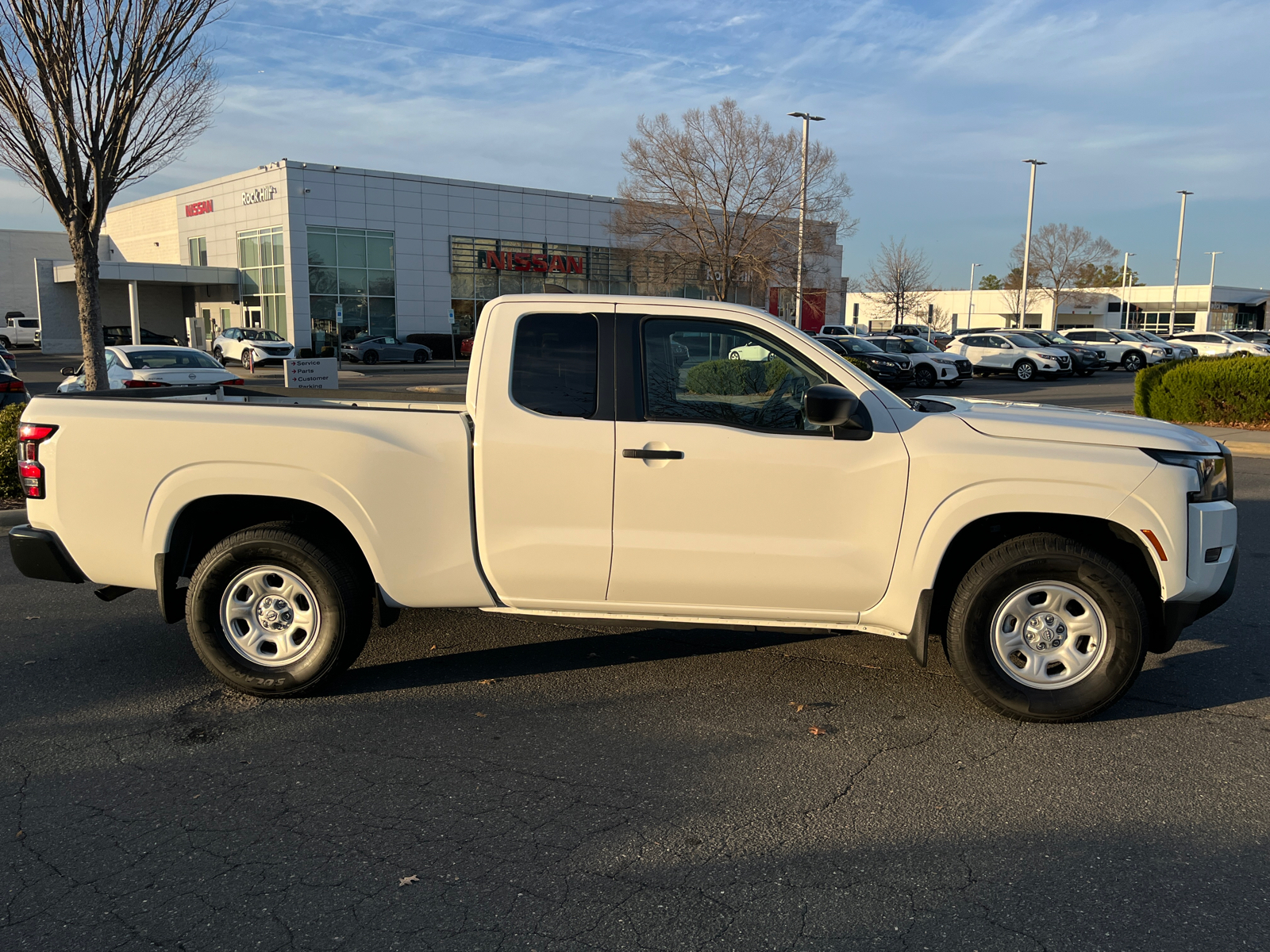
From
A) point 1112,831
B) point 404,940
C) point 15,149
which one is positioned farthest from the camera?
point 15,149

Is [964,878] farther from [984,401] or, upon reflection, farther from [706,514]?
[984,401]

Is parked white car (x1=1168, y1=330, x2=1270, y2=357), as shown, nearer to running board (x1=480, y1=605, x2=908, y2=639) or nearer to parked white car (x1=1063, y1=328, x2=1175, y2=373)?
parked white car (x1=1063, y1=328, x2=1175, y2=373)

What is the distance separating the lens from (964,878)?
325 centimetres

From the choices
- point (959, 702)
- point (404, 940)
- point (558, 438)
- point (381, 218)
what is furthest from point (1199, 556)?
point (381, 218)

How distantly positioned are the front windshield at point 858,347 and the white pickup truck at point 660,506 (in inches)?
997

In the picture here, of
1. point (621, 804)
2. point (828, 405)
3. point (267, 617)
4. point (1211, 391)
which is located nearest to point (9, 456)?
point (267, 617)

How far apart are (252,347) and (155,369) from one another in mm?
25375

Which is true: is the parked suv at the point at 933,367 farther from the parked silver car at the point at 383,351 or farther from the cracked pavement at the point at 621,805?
the cracked pavement at the point at 621,805

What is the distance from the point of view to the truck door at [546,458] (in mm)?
4512

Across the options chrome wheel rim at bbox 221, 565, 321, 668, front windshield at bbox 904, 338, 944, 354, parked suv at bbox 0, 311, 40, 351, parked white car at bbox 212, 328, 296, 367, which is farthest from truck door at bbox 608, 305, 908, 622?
parked suv at bbox 0, 311, 40, 351

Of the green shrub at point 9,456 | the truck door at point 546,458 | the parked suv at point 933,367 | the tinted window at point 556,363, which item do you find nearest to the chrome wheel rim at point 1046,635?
the truck door at point 546,458

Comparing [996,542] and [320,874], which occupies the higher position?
[996,542]

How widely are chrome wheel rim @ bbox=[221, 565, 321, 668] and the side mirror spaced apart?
2.59 m

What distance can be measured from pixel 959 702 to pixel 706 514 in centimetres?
163
